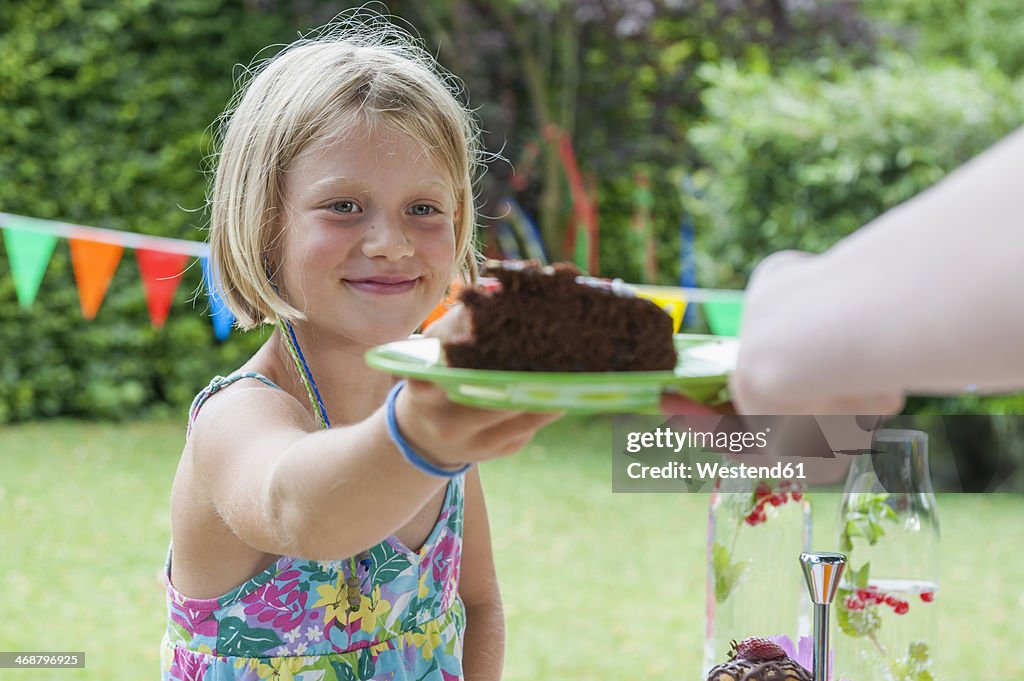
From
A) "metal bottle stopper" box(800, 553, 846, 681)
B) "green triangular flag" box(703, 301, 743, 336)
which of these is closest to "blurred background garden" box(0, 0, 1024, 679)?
"green triangular flag" box(703, 301, 743, 336)

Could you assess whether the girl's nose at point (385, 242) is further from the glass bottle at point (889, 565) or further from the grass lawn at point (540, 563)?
the grass lawn at point (540, 563)

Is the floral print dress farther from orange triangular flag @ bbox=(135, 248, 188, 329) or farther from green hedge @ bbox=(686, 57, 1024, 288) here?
green hedge @ bbox=(686, 57, 1024, 288)

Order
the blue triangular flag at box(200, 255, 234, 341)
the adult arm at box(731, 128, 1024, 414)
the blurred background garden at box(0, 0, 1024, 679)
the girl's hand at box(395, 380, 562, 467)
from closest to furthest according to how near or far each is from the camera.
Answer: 1. the adult arm at box(731, 128, 1024, 414)
2. the girl's hand at box(395, 380, 562, 467)
3. the blue triangular flag at box(200, 255, 234, 341)
4. the blurred background garden at box(0, 0, 1024, 679)

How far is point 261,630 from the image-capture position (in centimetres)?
164

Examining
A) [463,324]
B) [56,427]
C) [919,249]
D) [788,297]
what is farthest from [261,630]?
[56,427]

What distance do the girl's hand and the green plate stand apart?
2cm

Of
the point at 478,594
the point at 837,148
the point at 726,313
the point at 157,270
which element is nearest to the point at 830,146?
the point at 837,148

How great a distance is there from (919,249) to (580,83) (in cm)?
937

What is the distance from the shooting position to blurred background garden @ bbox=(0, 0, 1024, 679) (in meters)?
5.44

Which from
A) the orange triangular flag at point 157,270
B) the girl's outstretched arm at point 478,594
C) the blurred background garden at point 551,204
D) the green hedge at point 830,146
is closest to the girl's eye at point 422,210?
the girl's outstretched arm at point 478,594

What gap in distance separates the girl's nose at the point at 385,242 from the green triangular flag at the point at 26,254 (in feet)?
12.5

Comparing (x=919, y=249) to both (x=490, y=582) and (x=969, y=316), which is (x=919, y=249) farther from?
(x=490, y=582)

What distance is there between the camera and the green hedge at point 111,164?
7.96 m

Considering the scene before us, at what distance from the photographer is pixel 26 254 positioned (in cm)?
502
